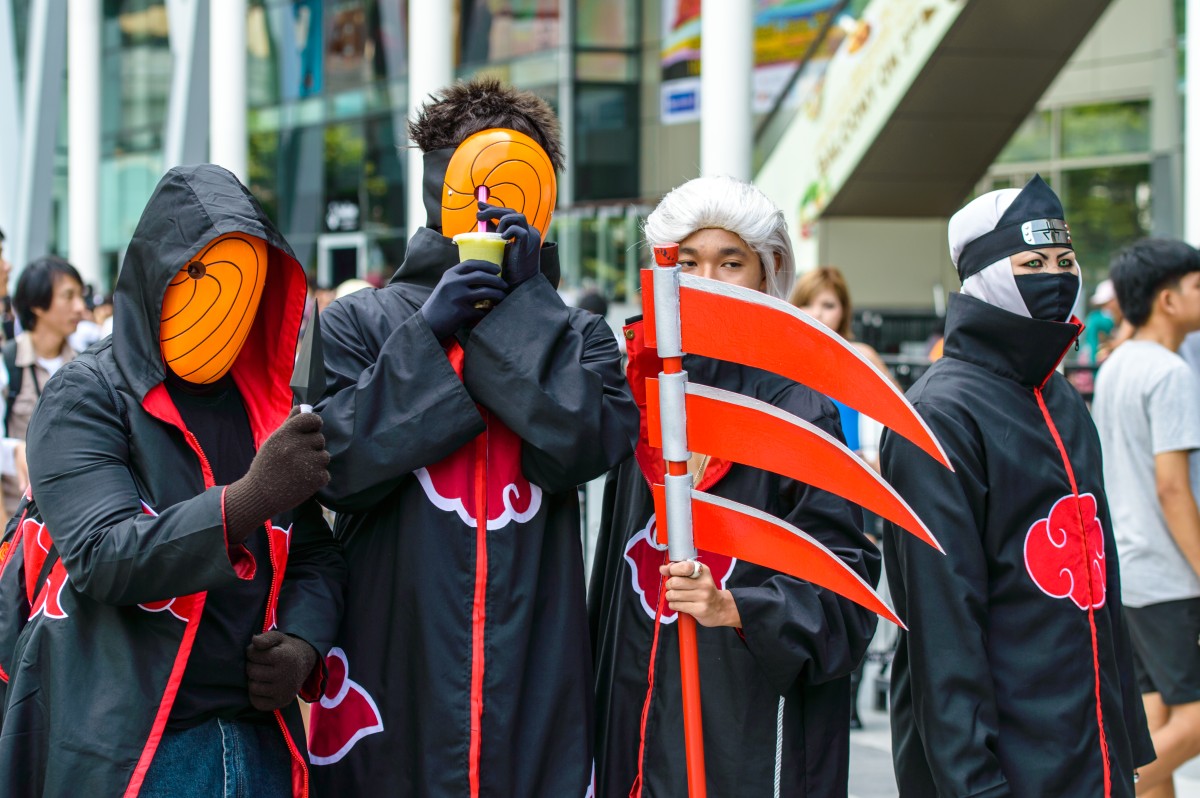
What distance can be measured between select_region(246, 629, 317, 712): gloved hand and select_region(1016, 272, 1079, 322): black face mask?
5.40ft

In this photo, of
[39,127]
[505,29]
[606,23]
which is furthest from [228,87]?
[39,127]

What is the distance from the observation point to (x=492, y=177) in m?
2.58

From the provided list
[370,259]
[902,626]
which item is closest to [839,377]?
[902,626]

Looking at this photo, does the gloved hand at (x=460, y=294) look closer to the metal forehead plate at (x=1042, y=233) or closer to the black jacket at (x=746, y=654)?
the black jacket at (x=746, y=654)

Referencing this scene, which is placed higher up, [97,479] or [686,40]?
[686,40]

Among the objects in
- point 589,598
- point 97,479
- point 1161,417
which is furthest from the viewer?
point 1161,417

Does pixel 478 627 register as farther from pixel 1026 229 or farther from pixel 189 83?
pixel 189 83

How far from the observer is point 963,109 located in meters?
14.7

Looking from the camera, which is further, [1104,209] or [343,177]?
→ [343,177]

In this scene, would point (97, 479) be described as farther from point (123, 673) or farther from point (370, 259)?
point (370, 259)

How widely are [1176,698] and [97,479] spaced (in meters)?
3.48

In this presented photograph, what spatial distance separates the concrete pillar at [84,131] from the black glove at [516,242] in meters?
23.0

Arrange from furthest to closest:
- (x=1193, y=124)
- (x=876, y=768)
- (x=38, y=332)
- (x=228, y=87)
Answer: (x=228, y=87) → (x=1193, y=124) → (x=38, y=332) → (x=876, y=768)

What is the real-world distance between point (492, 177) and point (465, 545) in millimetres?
679
